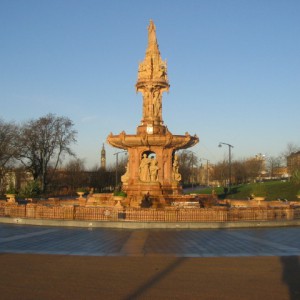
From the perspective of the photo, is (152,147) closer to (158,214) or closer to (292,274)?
(158,214)

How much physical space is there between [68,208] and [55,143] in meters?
38.9

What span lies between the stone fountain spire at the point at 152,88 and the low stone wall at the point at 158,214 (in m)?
12.9

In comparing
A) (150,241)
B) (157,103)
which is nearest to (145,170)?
(157,103)

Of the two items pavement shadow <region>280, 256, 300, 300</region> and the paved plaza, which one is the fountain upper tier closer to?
the paved plaza

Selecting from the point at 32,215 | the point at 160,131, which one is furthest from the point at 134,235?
the point at 160,131

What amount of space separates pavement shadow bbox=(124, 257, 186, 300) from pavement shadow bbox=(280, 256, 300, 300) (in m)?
2.72

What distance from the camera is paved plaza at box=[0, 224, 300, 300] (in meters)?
8.91

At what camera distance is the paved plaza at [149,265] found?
29.2 feet

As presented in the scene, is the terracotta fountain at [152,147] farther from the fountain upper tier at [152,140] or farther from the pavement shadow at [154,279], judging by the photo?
the pavement shadow at [154,279]

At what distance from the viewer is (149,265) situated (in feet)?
38.2

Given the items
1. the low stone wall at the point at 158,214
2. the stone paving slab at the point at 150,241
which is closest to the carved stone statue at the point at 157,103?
the low stone wall at the point at 158,214

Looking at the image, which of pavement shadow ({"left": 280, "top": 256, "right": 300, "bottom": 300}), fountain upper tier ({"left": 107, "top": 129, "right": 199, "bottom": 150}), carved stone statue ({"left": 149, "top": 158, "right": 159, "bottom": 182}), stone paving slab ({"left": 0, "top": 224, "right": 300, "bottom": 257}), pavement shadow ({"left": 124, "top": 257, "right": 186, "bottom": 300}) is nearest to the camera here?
pavement shadow ({"left": 124, "top": 257, "right": 186, "bottom": 300})

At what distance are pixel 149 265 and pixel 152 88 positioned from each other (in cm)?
2447

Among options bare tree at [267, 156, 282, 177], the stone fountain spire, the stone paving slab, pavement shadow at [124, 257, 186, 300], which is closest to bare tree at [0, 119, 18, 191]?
the stone fountain spire
